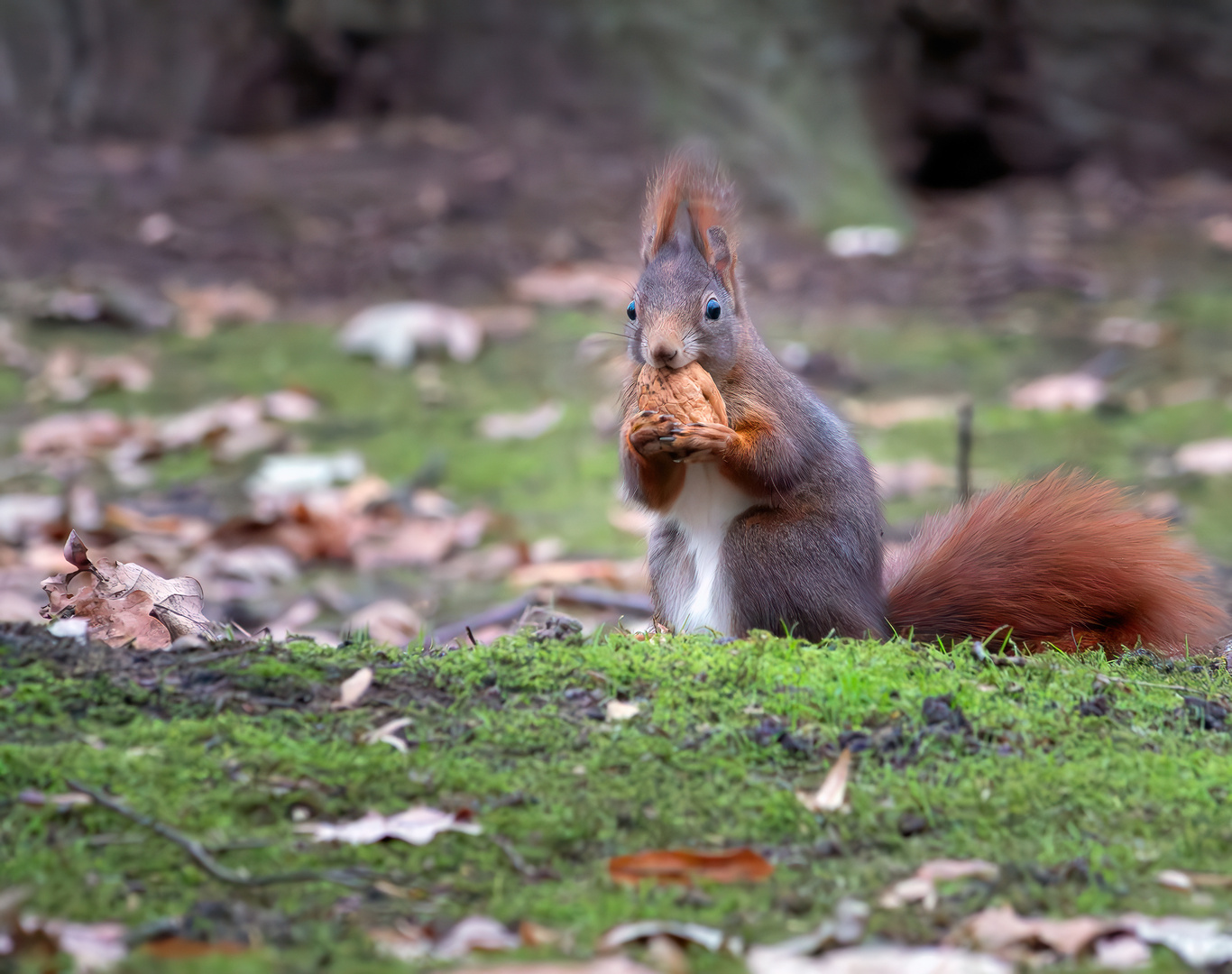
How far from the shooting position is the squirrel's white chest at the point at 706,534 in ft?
8.35

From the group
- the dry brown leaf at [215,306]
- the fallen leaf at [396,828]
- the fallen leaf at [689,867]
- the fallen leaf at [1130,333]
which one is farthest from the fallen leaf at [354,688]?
the fallen leaf at [1130,333]

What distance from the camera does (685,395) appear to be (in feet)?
8.13

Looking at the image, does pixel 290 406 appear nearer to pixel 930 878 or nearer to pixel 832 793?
pixel 832 793

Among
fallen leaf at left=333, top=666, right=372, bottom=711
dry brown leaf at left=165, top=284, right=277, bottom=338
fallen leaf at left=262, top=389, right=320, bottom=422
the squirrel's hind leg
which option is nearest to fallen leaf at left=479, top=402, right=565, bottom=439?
fallen leaf at left=262, top=389, right=320, bottom=422

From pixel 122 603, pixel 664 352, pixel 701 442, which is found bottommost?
pixel 122 603

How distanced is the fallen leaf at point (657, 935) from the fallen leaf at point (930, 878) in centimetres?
21

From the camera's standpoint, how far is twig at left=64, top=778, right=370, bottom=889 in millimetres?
1492

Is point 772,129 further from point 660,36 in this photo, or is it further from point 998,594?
point 998,594

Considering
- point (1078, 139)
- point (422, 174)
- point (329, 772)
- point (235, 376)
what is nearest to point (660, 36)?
point (422, 174)

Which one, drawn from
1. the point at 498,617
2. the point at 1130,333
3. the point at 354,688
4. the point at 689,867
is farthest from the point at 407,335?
the point at 689,867

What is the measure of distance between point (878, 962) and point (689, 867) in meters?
0.26

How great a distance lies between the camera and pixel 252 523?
440 cm

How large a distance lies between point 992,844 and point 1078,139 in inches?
288

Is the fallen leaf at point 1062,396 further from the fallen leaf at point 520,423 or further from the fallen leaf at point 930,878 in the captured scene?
the fallen leaf at point 930,878
